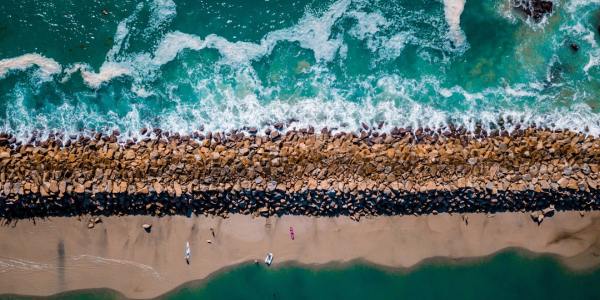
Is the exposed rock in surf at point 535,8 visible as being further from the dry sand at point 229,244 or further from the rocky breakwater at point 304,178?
the dry sand at point 229,244

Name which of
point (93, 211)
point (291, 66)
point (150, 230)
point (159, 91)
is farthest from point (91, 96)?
point (291, 66)

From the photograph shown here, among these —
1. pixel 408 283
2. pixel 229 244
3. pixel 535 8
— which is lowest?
pixel 408 283

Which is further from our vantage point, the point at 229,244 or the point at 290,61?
the point at 290,61

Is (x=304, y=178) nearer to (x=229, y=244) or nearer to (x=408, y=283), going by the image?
(x=229, y=244)

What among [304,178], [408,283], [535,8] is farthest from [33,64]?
[535,8]

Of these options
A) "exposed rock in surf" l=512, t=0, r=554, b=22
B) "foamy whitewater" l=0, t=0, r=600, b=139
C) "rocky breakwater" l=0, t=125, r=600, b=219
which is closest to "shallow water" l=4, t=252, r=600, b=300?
"rocky breakwater" l=0, t=125, r=600, b=219

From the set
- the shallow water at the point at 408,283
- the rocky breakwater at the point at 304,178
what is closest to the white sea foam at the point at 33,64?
the rocky breakwater at the point at 304,178
